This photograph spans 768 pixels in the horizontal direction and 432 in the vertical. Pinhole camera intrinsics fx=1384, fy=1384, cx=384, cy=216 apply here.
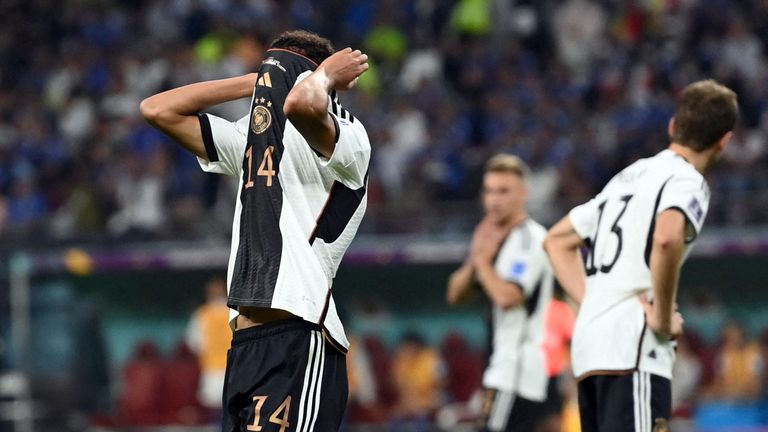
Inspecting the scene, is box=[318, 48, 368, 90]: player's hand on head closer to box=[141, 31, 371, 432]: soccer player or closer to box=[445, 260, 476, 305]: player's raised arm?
box=[141, 31, 371, 432]: soccer player

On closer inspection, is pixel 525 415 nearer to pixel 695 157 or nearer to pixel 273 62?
pixel 695 157

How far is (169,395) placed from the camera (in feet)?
48.1

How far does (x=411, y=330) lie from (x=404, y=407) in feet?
2.90

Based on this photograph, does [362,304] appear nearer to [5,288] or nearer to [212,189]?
[212,189]

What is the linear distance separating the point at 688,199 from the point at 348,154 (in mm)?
1481

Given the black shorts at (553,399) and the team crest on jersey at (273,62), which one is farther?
the black shorts at (553,399)

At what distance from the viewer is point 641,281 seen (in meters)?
5.64

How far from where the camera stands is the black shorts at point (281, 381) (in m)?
4.74

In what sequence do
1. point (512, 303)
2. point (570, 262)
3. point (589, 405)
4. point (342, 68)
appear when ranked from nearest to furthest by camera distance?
1. point (342, 68)
2. point (589, 405)
3. point (570, 262)
4. point (512, 303)

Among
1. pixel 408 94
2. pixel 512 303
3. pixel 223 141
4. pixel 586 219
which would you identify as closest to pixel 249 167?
pixel 223 141

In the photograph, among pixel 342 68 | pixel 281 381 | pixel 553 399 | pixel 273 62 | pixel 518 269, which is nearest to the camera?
pixel 342 68

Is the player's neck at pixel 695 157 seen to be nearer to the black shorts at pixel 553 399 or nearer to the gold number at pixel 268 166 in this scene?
the gold number at pixel 268 166

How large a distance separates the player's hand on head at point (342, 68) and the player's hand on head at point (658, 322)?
1664mm

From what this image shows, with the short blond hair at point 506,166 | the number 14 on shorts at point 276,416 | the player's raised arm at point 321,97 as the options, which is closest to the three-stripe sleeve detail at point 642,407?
the number 14 on shorts at point 276,416
